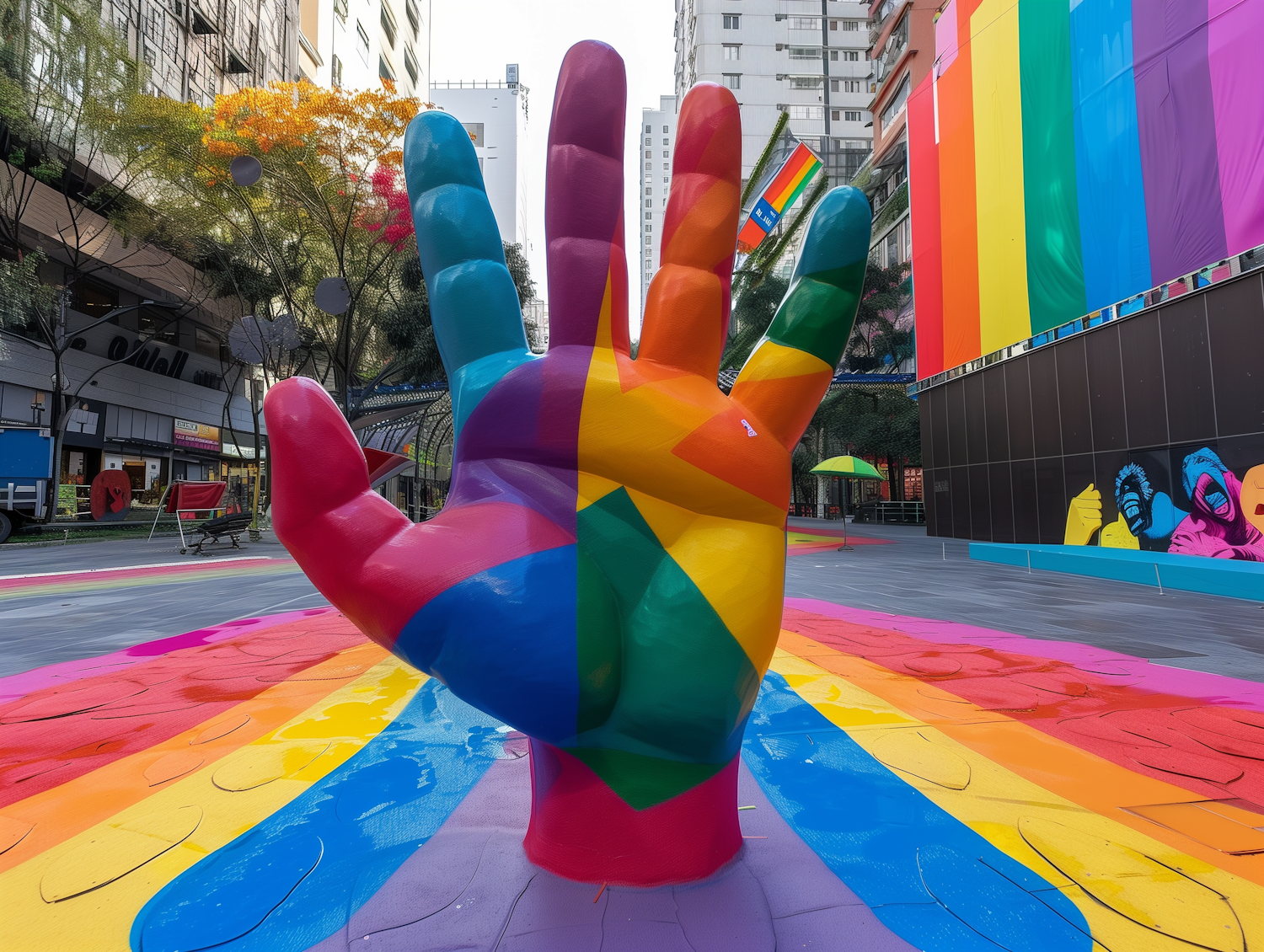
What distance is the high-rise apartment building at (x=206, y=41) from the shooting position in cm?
1991

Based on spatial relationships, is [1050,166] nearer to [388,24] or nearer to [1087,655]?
[1087,655]

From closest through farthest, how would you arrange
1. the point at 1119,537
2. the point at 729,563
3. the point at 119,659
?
1. the point at 729,563
2. the point at 119,659
3. the point at 1119,537

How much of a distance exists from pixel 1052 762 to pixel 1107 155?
11.6 meters

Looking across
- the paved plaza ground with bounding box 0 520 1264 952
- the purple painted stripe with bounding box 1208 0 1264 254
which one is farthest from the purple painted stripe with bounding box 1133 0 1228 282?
the paved plaza ground with bounding box 0 520 1264 952

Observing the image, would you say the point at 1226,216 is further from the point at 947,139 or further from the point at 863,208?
the point at 863,208

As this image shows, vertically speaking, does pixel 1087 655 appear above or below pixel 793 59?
below

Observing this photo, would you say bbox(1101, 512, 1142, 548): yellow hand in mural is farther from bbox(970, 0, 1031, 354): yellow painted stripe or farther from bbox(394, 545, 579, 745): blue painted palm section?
bbox(394, 545, 579, 745): blue painted palm section

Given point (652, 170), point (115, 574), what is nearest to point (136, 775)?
point (115, 574)

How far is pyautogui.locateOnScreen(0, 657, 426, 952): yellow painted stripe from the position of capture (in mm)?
1439

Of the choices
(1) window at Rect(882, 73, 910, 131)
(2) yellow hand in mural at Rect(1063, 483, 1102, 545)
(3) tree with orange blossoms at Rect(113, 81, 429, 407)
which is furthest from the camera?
(1) window at Rect(882, 73, 910, 131)

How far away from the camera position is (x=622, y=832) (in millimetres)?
1587

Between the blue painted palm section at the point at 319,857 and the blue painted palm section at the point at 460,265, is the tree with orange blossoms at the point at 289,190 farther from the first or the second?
the blue painted palm section at the point at 319,857

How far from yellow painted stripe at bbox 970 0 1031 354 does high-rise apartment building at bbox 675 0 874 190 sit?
46807 mm

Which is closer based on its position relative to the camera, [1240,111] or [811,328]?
[811,328]
